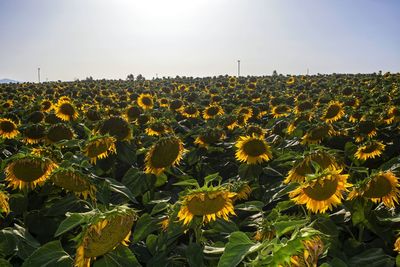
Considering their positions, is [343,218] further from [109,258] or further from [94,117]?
[94,117]

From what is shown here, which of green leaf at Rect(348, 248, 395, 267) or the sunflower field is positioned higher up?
the sunflower field

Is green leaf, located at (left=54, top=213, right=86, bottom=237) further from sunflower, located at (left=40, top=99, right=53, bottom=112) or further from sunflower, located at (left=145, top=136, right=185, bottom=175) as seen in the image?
sunflower, located at (left=40, top=99, right=53, bottom=112)

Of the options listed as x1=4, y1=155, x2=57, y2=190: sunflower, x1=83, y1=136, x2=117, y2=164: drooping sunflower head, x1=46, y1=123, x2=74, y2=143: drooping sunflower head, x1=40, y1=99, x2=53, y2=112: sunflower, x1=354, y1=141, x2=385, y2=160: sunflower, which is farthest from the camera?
x1=40, y1=99, x2=53, y2=112: sunflower

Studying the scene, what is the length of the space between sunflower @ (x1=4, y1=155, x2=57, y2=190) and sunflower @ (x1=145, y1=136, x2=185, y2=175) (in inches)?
39.9

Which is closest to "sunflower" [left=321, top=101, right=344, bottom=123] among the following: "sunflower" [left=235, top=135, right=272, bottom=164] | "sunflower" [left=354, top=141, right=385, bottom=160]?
"sunflower" [left=354, top=141, right=385, bottom=160]

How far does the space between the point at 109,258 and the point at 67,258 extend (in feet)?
0.80

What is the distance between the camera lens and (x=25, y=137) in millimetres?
6770

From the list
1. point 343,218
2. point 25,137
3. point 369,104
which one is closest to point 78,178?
point 343,218

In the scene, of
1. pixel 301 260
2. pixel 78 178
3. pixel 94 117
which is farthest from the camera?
pixel 94 117

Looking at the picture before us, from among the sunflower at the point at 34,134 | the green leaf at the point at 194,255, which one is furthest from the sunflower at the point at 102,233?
the sunflower at the point at 34,134

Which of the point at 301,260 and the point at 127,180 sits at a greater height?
the point at 301,260

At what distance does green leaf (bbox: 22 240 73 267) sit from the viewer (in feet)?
7.00

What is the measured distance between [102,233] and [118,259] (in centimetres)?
27

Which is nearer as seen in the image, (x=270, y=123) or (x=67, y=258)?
(x=67, y=258)
